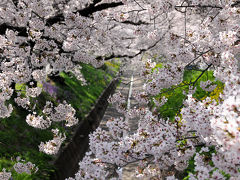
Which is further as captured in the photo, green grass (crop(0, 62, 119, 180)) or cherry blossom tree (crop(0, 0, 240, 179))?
green grass (crop(0, 62, 119, 180))

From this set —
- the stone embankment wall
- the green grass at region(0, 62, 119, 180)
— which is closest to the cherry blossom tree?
the green grass at region(0, 62, 119, 180)

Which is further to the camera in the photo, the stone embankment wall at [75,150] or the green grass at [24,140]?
the stone embankment wall at [75,150]

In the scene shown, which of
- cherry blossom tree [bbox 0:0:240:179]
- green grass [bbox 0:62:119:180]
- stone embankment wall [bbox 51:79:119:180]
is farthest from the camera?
stone embankment wall [bbox 51:79:119:180]

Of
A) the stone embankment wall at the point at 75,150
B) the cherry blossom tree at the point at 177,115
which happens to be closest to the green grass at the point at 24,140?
the stone embankment wall at the point at 75,150

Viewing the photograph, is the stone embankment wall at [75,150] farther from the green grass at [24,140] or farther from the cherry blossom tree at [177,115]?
the cherry blossom tree at [177,115]

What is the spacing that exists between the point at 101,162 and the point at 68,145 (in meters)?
5.24

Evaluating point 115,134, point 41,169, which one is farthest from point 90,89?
point 115,134

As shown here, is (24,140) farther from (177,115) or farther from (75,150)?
(177,115)

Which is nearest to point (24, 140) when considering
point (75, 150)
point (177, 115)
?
point (75, 150)

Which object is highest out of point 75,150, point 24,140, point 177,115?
point 75,150

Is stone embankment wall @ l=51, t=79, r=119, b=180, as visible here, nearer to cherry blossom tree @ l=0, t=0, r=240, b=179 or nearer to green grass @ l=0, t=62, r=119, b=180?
green grass @ l=0, t=62, r=119, b=180

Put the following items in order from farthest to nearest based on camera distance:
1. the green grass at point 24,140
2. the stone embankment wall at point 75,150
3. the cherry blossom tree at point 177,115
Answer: the stone embankment wall at point 75,150 < the green grass at point 24,140 < the cherry blossom tree at point 177,115

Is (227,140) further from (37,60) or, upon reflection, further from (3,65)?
(3,65)

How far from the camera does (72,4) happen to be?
1048 centimetres
